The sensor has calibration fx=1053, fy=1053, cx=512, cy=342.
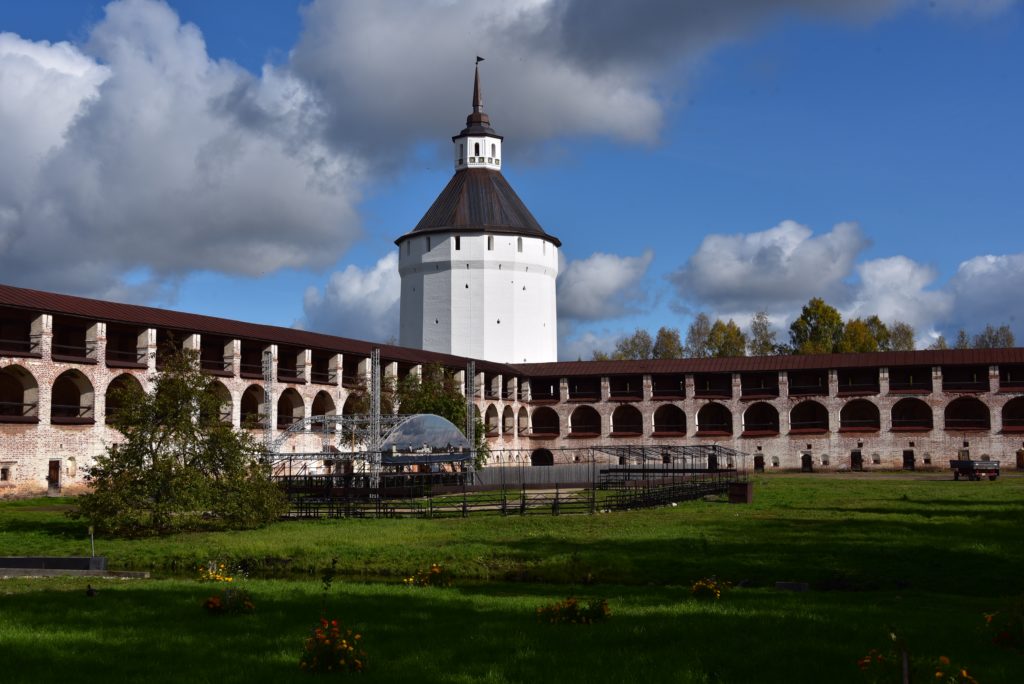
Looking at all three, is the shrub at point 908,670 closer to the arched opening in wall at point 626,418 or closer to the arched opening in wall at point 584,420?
the arched opening in wall at point 626,418

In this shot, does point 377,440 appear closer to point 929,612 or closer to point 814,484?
point 814,484

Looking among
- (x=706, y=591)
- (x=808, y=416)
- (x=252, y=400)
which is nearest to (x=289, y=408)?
(x=252, y=400)

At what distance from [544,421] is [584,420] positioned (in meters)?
2.76

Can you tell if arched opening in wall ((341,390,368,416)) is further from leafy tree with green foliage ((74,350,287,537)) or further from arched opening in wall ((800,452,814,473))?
arched opening in wall ((800,452,814,473))

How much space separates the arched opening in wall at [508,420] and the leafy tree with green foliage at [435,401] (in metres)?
14.4

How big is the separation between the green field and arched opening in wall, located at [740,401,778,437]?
129 feet

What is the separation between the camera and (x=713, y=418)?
6844 centimetres

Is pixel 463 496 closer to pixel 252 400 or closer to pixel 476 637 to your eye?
pixel 252 400

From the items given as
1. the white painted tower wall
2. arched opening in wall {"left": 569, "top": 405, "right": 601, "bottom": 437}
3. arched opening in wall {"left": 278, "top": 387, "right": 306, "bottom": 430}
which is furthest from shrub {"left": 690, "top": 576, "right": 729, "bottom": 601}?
the white painted tower wall

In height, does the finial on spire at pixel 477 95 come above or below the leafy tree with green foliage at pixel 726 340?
above

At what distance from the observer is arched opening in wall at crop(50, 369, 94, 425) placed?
37.8 m

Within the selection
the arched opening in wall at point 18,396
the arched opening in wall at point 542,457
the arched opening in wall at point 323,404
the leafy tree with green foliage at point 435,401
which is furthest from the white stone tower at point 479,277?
the arched opening in wall at point 18,396

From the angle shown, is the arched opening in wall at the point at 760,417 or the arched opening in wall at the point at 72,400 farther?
the arched opening in wall at the point at 760,417

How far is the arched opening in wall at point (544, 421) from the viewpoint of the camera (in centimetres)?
7062
